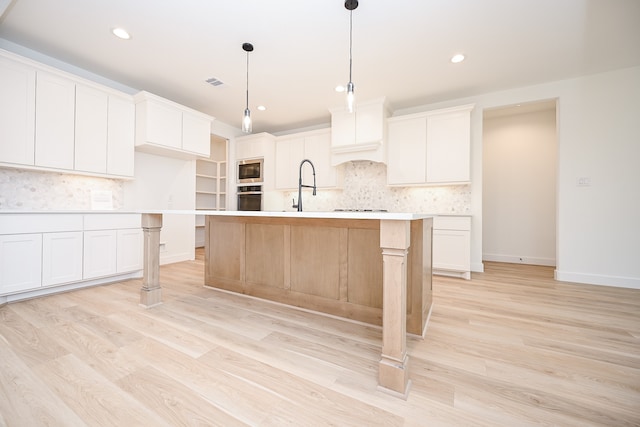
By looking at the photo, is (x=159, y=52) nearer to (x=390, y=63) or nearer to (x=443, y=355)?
(x=390, y=63)

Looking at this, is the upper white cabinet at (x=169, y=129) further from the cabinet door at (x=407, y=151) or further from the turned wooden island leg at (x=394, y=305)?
the turned wooden island leg at (x=394, y=305)

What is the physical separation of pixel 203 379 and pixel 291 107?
13.4ft

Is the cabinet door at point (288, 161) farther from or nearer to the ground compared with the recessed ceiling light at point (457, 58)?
nearer to the ground

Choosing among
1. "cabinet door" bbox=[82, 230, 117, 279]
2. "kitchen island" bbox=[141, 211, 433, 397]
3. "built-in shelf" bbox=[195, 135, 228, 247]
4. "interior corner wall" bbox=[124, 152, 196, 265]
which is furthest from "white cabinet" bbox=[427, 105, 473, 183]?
"built-in shelf" bbox=[195, 135, 228, 247]

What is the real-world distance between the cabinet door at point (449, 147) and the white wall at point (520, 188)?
1.76 meters

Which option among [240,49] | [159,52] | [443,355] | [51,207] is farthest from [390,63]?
[51,207]

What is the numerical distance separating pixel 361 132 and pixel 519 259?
3714 millimetres

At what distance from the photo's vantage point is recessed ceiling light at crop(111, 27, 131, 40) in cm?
250

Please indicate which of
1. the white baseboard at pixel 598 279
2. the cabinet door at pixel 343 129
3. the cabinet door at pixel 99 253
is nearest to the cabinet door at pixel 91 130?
the cabinet door at pixel 99 253

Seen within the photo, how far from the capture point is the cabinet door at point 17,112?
244 centimetres

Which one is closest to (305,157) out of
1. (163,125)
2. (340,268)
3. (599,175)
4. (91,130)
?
(163,125)

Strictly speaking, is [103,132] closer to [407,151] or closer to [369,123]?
[369,123]

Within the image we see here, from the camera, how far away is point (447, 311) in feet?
7.59

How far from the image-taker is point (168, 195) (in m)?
4.27
